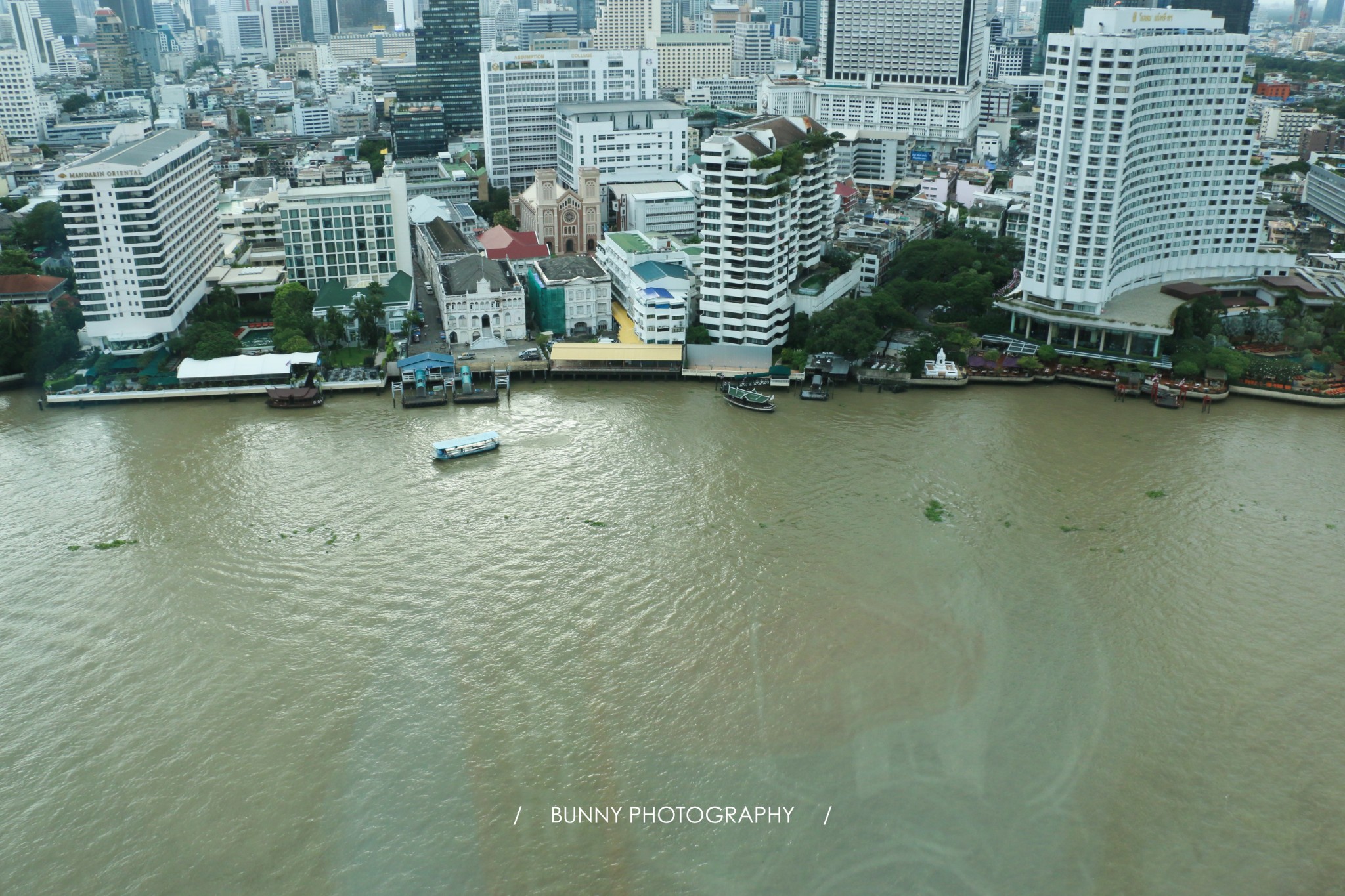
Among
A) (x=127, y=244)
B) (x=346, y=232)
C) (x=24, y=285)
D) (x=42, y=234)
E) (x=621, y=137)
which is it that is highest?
(x=621, y=137)

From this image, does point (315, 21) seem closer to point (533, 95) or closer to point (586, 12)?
point (586, 12)

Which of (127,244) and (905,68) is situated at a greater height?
(905,68)

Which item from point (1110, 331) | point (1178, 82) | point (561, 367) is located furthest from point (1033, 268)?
point (561, 367)

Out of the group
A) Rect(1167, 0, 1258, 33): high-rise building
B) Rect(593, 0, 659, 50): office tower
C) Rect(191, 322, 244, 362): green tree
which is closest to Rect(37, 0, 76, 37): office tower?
Rect(593, 0, 659, 50): office tower

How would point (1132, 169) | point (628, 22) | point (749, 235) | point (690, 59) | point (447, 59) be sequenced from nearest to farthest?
point (749, 235) < point (1132, 169) < point (447, 59) < point (690, 59) < point (628, 22)

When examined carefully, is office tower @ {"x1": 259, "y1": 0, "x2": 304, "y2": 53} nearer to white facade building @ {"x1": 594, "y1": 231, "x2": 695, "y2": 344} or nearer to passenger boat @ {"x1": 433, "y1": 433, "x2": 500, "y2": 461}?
white facade building @ {"x1": 594, "y1": 231, "x2": 695, "y2": 344}

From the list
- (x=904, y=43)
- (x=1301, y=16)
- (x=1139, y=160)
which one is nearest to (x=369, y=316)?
(x=1139, y=160)
